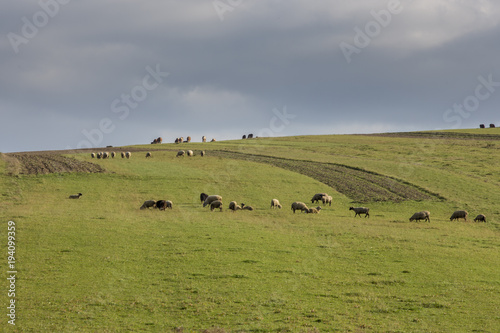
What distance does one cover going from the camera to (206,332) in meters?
15.9

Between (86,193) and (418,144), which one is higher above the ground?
(418,144)

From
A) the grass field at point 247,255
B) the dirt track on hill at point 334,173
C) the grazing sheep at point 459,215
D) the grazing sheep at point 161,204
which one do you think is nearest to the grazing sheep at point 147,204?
the grazing sheep at point 161,204

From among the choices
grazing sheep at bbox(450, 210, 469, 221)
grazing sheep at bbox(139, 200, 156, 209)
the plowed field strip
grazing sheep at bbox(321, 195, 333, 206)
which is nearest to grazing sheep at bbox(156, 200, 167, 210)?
grazing sheep at bbox(139, 200, 156, 209)

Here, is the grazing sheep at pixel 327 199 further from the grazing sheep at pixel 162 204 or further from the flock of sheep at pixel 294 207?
the grazing sheep at pixel 162 204

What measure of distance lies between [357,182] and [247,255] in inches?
1372

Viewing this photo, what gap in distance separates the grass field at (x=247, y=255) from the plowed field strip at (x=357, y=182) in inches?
13.7

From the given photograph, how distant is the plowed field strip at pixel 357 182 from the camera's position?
5145 cm

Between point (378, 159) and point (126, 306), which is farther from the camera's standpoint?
point (378, 159)

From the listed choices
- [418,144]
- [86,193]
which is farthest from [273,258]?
[418,144]

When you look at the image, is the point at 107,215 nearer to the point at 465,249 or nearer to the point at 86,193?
the point at 86,193

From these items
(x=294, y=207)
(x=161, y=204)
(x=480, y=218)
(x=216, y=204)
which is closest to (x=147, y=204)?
(x=161, y=204)

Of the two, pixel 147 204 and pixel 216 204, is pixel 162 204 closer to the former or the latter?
pixel 147 204

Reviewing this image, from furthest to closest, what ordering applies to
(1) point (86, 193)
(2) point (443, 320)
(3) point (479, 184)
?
(3) point (479, 184), (1) point (86, 193), (2) point (443, 320)

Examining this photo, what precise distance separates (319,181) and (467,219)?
65.8 ft
